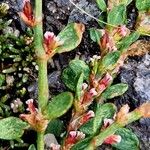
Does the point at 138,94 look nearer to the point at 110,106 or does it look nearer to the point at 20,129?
the point at 110,106

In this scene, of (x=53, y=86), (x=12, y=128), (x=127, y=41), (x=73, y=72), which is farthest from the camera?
(x=53, y=86)

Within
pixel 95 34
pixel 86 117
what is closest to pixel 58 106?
pixel 86 117

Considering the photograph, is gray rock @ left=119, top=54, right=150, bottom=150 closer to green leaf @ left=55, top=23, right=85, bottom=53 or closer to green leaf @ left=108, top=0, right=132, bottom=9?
green leaf @ left=108, top=0, right=132, bottom=9

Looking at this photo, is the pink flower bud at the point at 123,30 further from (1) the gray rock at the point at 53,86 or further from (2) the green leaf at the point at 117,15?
(1) the gray rock at the point at 53,86

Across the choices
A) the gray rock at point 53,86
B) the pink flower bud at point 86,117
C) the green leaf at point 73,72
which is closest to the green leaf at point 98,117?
the pink flower bud at point 86,117

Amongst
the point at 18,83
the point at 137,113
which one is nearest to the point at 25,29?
the point at 18,83

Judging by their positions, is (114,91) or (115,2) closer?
(114,91)

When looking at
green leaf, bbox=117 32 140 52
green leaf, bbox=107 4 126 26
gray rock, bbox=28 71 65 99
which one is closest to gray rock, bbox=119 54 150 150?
green leaf, bbox=117 32 140 52

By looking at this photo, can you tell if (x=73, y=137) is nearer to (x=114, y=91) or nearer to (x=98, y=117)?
(x=98, y=117)
